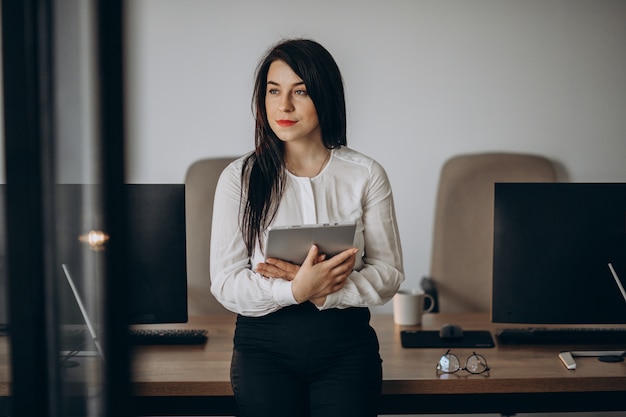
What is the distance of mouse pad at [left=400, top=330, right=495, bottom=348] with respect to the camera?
1805mm

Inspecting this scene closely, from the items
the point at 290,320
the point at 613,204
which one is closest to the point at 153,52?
the point at 290,320

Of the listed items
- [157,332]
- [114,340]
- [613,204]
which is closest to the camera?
[114,340]

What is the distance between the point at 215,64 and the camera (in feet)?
8.82

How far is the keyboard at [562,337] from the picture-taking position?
1.84m

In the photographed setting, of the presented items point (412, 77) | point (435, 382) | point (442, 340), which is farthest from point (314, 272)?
point (412, 77)

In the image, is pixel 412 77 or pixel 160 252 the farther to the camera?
pixel 412 77

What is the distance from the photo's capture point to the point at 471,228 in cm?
259

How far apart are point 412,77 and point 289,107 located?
42.7 inches

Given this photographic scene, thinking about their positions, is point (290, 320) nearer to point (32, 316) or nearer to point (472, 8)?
point (32, 316)

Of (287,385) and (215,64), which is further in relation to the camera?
(215,64)

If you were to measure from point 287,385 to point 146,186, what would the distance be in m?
0.58

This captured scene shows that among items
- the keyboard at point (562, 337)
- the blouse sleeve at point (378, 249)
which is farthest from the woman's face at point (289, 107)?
the keyboard at point (562, 337)

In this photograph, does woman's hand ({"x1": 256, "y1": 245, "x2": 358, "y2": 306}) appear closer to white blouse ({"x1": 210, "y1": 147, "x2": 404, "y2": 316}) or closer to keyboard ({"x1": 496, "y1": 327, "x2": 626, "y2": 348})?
white blouse ({"x1": 210, "y1": 147, "x2": 404, "y2": 316})

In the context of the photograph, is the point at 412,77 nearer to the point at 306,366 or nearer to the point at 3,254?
the point at 306,366
